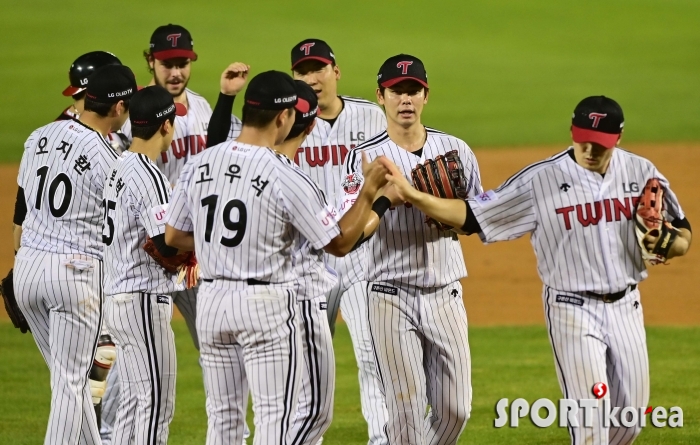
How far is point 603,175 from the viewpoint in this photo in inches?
210

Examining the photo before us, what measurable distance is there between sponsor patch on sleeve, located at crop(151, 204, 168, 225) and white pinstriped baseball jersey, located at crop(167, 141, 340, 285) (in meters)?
0.46

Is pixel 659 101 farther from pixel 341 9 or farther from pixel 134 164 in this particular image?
pixel 134 164

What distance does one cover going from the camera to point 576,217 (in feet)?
17.3

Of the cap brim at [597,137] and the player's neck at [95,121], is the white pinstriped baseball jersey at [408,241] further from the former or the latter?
the player's neck at [95,121]

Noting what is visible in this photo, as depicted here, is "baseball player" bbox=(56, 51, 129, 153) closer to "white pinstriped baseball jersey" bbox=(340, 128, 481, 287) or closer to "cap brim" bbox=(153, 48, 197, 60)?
"cap brim" bbox=(153, 48, 197, 60)

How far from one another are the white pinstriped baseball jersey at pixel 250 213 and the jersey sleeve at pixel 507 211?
3.36ft

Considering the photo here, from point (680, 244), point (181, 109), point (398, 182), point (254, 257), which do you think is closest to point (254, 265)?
point (254, 257)


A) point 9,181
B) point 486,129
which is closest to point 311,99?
point 9,181

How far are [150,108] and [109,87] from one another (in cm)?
40

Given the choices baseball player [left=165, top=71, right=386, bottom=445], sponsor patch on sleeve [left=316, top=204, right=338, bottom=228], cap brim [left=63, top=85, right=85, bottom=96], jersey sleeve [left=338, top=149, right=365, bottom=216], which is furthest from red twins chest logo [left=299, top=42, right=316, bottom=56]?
sponsor patch on sleeve [left=316, top=204, right=338, bottom=228]

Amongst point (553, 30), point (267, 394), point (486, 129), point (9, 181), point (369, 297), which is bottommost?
point (267, 394)

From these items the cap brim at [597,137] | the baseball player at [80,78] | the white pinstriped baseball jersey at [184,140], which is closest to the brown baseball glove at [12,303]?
the baseball player at [80,78]

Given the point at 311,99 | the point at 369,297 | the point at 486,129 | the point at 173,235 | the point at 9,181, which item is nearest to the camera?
the point at 173,235

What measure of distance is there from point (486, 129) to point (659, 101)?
4125mm
